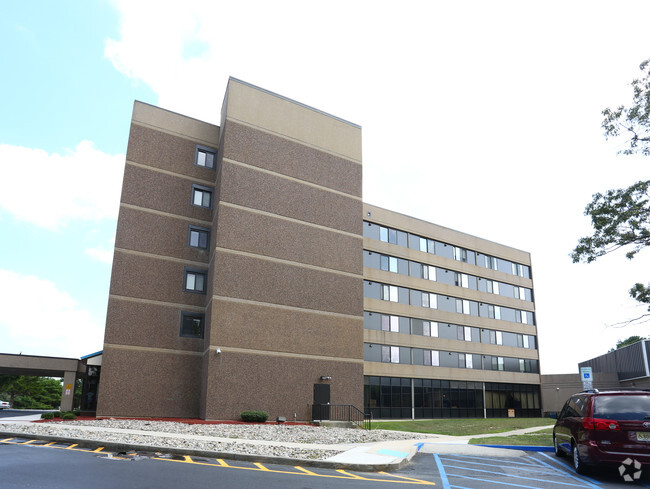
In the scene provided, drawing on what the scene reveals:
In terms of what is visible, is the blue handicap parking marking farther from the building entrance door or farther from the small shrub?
the building entrance door

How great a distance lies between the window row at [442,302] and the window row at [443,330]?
131 centimetres

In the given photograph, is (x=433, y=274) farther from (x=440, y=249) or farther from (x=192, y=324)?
(x=192, y=324)

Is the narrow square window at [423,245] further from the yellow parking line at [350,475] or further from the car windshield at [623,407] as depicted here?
the yellow parking line at [350,475]

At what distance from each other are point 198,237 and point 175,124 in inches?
275

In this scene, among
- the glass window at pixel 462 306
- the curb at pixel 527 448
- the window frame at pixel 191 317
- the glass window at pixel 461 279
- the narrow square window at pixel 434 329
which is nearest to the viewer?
the curb at pixel 527 448

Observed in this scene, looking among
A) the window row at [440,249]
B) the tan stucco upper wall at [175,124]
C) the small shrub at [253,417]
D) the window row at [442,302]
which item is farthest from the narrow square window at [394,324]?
the tan stucco upper wall at [175,124]

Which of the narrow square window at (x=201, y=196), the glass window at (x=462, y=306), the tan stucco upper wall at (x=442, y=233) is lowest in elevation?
the glass window at (x=462, y=306)

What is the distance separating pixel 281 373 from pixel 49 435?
1436cm

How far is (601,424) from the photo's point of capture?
10672mm

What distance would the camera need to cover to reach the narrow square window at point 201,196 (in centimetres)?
3105

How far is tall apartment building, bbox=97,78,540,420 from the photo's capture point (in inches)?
1060

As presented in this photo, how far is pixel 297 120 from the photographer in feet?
108

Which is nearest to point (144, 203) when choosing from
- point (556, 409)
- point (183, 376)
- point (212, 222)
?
point (212, 222)

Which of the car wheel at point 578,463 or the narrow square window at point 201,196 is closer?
the car wheel at point 578,463
